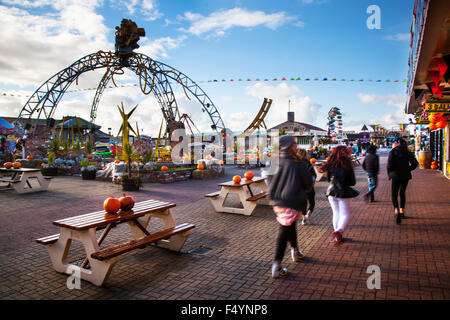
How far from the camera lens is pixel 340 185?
4.87 metres

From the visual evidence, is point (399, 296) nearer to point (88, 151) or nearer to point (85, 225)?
point (85, 225)

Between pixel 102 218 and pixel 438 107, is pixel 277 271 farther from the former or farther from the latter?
pixel 438 107

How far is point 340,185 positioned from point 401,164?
2.20 m

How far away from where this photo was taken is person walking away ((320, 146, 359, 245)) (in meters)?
4.86

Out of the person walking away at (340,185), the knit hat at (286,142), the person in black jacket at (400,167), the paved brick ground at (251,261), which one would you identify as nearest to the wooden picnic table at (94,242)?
the paved brick ground at (251,261)

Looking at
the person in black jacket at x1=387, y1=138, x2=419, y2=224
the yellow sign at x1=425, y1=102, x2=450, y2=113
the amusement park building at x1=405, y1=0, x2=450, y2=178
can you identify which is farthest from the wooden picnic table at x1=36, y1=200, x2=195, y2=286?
the yellow sign at x1=425, y1=102, x2=450, y2=113

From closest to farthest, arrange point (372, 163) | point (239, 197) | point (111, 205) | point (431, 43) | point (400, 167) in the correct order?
point (111, 205) < point (431, 43) < point (400, 167) < point (239, 197) < point (372, 163)

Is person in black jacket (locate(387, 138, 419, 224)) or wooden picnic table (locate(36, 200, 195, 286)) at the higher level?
person in black jacket (locate(387, 138, 419, 224))

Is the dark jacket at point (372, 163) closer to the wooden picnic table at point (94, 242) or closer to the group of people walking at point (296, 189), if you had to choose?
the group of people walking at point (296, 189)

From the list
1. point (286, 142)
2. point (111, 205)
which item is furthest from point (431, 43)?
point (111, 205)

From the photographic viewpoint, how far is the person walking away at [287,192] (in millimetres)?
3725

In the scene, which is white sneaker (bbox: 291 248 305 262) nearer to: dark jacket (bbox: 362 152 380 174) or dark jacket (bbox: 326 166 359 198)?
dark jacket (bbox: 326 166 359 198)
